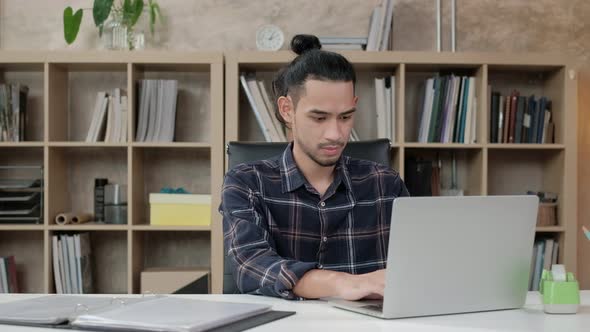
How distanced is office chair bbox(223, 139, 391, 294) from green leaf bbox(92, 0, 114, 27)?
147cm

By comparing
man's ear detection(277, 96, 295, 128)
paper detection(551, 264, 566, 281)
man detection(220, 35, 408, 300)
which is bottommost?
paper detection(551, 264, 566, 281)

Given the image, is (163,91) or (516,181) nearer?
(163,91)

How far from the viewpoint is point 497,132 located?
3426 mm

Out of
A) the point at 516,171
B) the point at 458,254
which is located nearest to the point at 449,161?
the point at 516,171

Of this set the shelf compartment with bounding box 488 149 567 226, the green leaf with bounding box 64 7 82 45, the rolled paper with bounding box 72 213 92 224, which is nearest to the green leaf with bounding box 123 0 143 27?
the green leaf with bounding box 64 7 82 45

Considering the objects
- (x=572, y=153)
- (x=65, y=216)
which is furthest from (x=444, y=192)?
Result: (x=65, y=216)

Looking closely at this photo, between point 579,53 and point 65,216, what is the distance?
94.9 inches

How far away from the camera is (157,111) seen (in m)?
3.37

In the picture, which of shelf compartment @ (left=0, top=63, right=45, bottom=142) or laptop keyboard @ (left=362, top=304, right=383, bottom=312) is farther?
shelf compartment @ (left=0, top=63, right=45, bottom=142)

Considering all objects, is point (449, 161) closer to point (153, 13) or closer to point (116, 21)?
point (153, 13)

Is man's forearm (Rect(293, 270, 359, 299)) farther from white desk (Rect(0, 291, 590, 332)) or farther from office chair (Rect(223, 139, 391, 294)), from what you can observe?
office chair (Rect(223, 139, 391, 294))

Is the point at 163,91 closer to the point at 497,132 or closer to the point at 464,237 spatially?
the point at 497,132

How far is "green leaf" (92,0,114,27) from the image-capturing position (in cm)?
335

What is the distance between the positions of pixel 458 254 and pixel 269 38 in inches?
88.6
